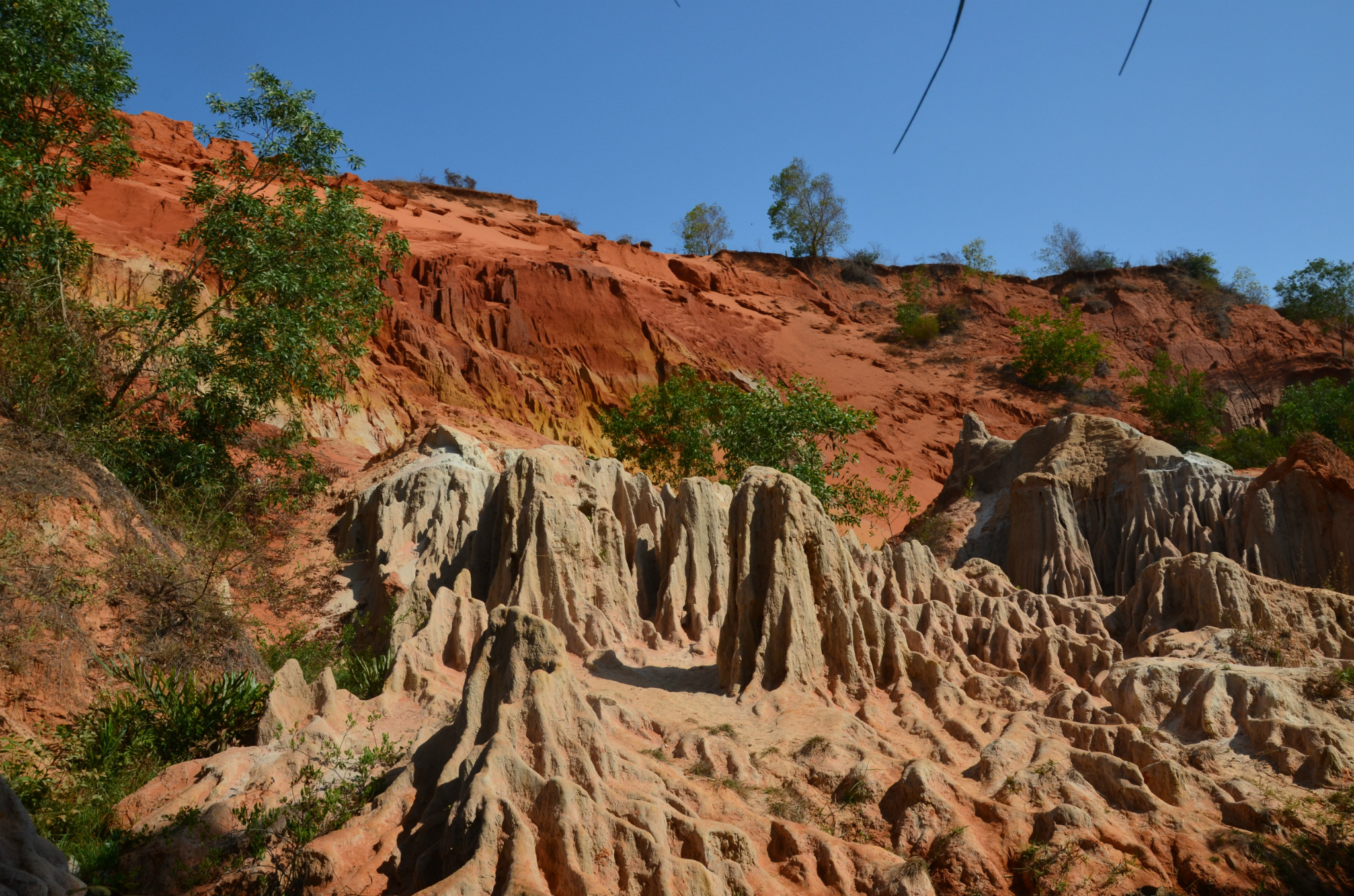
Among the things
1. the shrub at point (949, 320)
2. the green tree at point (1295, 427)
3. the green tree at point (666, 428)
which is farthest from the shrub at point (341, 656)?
the shrub at point (949, 320)

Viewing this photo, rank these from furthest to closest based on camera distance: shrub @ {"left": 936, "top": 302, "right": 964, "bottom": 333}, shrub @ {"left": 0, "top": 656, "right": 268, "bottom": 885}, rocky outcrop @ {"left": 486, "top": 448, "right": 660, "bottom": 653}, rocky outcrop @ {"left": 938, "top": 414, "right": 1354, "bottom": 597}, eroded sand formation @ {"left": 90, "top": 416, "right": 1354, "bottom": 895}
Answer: shrub @ {"left": 936, "top": 302, "right": 964, "bottom": 333} < rocky outcrop @ {"left": 938, "top": 414, "right": 1354, "bottom": 597} < rocky outcrop @ {"left": 486, "top": 448, "right": 660, "bottom": 653} < shrub @ {"left": 0, "top": 656, "right": 268, "bottom": 885} < eroded sand formation @ {"left": 90, "top": 416, "right": 1354, "bottom": 895}

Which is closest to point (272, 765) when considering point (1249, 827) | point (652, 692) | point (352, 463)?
point (652, 692)

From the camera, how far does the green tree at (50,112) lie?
14.6m

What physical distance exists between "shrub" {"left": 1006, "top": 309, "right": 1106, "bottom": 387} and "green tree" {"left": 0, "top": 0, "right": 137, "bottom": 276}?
118 feet

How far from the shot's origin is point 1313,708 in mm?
10617

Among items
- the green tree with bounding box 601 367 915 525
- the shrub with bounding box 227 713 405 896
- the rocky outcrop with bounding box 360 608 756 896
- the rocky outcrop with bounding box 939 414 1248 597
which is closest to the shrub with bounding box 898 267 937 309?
the green tree with bounding box 601 367 915 525

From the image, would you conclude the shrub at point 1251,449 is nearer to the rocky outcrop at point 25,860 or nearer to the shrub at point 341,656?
the shrub at point 341,656

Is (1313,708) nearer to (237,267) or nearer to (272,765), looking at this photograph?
(272,765)

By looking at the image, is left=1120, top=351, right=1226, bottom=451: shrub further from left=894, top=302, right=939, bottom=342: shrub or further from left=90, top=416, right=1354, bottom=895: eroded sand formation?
left=90, top=416, right=1354, bottom=895: eroded sand formation

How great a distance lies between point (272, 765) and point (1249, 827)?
7.94 meters

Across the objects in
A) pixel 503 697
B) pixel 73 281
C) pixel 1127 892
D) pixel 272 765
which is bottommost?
pixel 1127 892

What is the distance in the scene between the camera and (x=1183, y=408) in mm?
39969

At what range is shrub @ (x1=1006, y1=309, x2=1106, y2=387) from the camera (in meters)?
43.4

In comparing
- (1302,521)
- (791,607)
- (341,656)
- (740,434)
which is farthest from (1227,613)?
(740,434)
